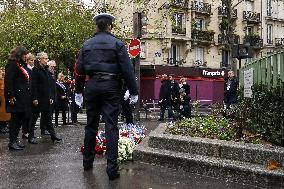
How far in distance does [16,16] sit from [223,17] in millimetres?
24295

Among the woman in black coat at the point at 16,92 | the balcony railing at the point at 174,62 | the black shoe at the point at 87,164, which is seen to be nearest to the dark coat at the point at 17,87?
the woman in black coat at the point at 16,92

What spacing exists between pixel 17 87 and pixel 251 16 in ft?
170

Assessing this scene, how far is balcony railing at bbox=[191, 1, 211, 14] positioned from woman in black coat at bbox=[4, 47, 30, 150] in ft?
147

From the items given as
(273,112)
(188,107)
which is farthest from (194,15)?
(273,112)

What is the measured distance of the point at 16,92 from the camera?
31.6 feet

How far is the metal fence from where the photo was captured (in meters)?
7.14

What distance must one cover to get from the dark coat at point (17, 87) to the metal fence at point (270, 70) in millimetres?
4367

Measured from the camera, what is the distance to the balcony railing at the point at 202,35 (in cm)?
5316

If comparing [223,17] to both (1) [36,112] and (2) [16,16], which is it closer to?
(2) [16,16]

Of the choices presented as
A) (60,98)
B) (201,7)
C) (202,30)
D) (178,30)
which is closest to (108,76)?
(60,98)

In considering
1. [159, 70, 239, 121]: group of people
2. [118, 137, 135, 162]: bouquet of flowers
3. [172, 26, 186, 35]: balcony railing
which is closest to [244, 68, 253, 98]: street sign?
[118, 137, 135, 162]: bouquet of flowers

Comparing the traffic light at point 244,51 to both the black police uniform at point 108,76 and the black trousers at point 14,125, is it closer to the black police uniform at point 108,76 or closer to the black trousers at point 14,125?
the black trousers at point 14,125

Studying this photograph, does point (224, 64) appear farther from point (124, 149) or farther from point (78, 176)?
point (78, 176)

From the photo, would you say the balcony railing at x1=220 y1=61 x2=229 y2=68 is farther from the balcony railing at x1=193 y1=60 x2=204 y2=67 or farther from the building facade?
the balcony railing at x1=193 y1=60 x2=204 y2=67
